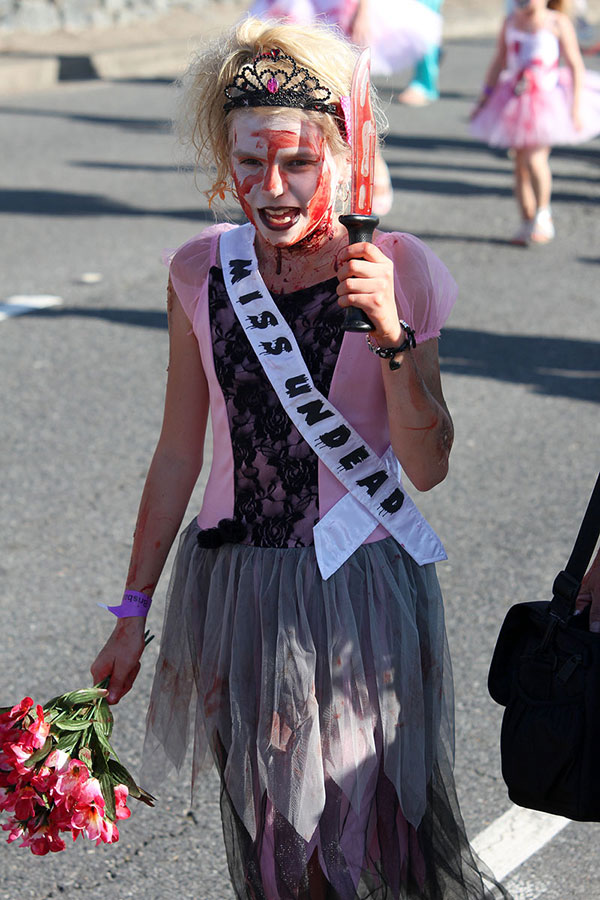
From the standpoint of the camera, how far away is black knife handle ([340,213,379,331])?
1882 millimetres

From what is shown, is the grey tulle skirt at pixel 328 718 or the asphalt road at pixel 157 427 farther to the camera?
the asphalt road at pixel 157 427

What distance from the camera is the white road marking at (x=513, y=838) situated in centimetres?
311

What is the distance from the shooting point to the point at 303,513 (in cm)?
230

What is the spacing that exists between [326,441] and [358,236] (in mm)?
467

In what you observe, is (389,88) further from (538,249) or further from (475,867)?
(475,867)

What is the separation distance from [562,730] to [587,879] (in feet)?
3.72

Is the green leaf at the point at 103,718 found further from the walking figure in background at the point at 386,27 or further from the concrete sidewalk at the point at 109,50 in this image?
the concrete sidewalk at the point at 109,50

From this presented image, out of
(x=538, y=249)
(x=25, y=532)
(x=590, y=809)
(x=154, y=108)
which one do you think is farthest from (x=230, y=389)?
(x=154, y=108)

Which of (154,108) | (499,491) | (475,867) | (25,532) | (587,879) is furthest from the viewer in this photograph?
(154,108)

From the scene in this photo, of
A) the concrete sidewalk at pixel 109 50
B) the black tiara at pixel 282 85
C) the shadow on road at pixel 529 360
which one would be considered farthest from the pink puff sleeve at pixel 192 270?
the concrete sidewalk at pixel 109 50

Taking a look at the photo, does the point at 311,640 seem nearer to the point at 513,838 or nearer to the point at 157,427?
the point at 513,838

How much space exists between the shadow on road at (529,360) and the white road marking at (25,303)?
7.77 feet

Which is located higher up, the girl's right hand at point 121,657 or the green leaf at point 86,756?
the girl's right hand at point 121,657

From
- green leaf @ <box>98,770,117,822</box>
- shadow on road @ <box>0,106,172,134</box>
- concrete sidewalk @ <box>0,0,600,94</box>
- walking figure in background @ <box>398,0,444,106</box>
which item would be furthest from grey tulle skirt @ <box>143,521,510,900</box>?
walking figure in background @ <box>398,0,444,106</box>
